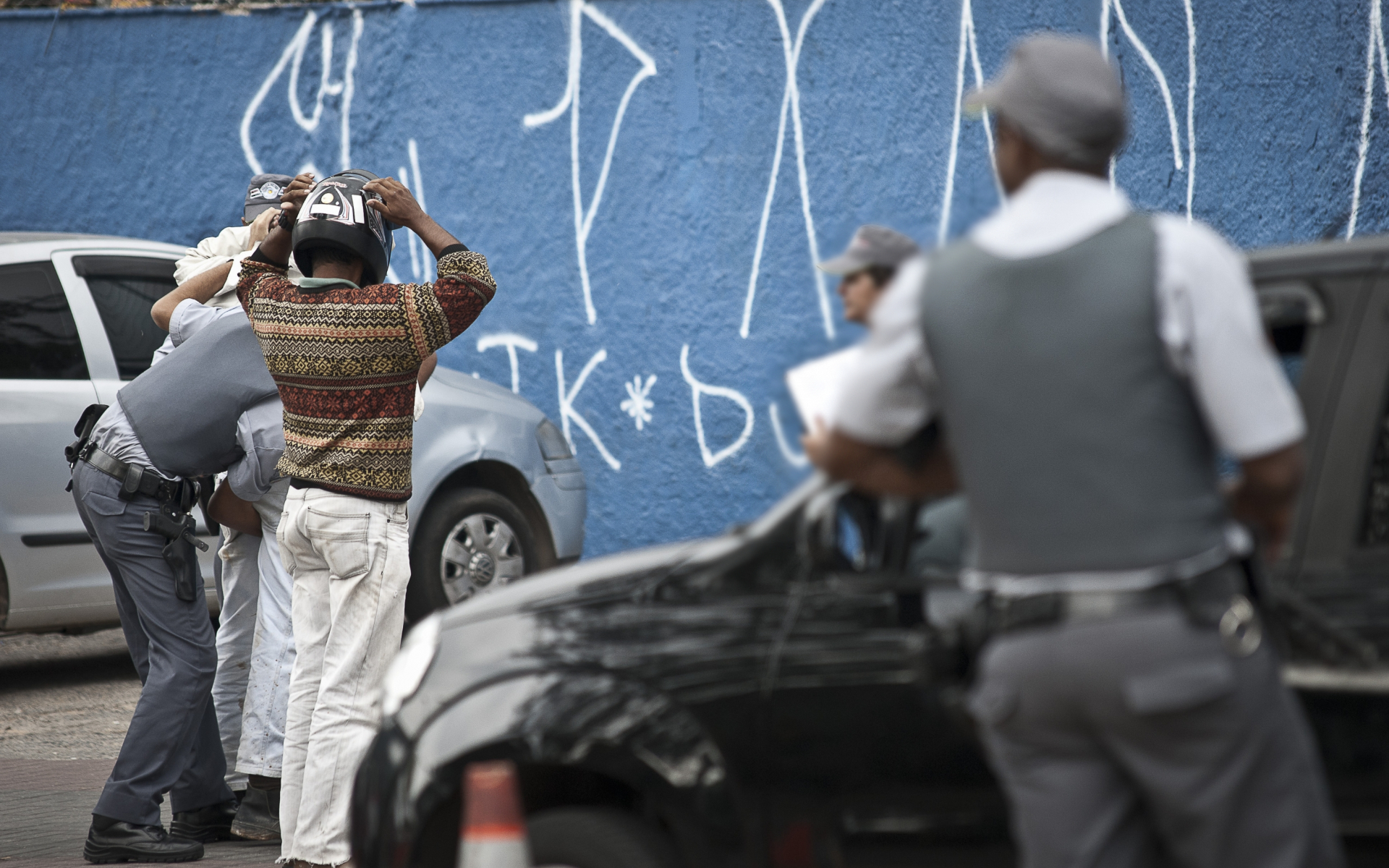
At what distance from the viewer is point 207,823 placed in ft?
15.6

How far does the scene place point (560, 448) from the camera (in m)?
7.45

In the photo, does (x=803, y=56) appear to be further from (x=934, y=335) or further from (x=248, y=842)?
(x=934, y=335)

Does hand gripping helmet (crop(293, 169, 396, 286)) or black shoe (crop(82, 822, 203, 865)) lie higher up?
hand gripping helmet (crop(293, 169, 396, 286))

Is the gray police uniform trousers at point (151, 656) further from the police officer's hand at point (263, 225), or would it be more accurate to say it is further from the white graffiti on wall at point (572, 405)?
the white graffiti on wall at point (572, 405)

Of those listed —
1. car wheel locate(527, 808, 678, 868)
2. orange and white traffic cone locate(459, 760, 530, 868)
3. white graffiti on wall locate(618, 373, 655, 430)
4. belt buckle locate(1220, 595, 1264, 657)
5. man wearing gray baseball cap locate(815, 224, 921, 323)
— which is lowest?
car wheel locate(527, 808, 678, 868)

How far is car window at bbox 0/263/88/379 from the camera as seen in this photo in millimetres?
6285

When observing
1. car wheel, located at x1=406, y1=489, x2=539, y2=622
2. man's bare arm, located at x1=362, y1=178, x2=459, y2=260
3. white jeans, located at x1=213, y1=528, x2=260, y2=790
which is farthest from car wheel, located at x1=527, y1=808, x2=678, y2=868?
car wheel, located at x1=406, y1=489, x2=539, y2=622

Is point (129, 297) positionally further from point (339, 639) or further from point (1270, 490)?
point (1270, 490)

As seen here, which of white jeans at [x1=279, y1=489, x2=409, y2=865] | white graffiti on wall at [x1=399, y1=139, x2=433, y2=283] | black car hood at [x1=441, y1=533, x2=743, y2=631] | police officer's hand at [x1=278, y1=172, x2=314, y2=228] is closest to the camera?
black car hood at [x1=441, y1=533, x2=743, y2=631]

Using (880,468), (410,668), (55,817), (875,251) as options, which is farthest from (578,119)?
(880,468)

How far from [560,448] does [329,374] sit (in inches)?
142

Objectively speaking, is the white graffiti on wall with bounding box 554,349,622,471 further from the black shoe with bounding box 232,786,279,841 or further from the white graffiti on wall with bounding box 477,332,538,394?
the black shoe with bounding box 232,786,279,841

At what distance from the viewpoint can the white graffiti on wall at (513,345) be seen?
27.9 feet

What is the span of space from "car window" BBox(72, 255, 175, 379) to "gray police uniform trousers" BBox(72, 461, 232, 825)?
211cm
